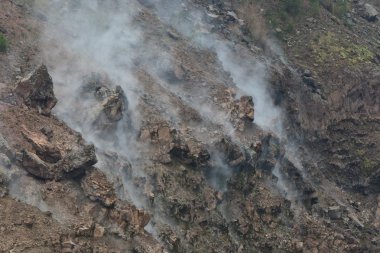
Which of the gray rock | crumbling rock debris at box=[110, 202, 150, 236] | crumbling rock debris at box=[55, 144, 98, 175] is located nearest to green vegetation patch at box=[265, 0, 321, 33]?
the gray rock

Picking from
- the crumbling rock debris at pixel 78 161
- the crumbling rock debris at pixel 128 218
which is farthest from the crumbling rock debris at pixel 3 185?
the crumbling rock debris at pixel 128 218

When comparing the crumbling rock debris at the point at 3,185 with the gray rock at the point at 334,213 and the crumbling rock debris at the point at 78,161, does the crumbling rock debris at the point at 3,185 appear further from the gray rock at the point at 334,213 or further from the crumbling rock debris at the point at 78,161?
the gray rock at the point at 334,213

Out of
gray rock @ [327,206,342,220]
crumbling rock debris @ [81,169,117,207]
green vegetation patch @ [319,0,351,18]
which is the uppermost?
crumbling rock debris @ [81,169,117,207]

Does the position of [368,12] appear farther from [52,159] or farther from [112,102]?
[52,159]

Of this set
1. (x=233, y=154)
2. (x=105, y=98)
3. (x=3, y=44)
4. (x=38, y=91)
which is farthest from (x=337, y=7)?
(x=38, y=91)

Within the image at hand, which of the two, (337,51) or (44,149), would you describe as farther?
(337,51)

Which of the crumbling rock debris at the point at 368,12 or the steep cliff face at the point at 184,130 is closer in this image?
the steep cliff face at the point at 184,130

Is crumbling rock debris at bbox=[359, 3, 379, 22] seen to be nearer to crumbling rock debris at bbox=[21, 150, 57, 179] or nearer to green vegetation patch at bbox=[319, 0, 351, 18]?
green vegetation patch at bbox=[319, 0, 351, 18]
